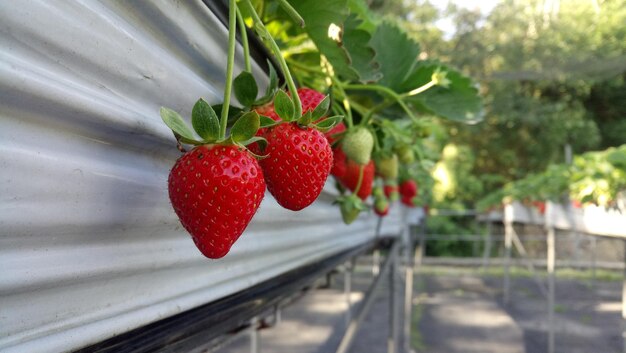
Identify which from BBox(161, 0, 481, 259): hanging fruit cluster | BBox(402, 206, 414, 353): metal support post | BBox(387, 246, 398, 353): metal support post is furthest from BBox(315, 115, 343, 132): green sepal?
BBox(402, 206, 414, 353): metal support post

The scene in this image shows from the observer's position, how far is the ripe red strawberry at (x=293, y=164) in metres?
0.47

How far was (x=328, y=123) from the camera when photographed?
51 cm

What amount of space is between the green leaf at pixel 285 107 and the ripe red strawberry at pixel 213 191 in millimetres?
70

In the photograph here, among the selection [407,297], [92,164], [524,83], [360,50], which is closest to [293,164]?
[92,164]

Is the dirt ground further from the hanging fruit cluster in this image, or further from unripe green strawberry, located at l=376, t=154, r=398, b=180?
the hanging fruit cluster

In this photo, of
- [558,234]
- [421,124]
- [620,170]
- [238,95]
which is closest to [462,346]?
[620,170]

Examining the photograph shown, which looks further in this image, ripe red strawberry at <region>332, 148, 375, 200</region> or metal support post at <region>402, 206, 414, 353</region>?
metal support post at <region>402, 206, 414, 353</region>

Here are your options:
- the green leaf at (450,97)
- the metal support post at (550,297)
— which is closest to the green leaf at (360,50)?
the green leaf at (450,97)

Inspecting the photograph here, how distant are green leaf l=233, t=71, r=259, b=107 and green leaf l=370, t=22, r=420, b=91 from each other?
1.35 feet

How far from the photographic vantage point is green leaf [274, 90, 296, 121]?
1.53 feet

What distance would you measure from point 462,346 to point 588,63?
16.4 feet

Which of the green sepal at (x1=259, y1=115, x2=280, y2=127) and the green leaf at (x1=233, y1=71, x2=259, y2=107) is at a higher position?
the green leaf at (x1=233, y1=71, x2=259, y2=107)

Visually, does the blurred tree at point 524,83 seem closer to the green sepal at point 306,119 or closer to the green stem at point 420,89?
the green stem at point 420,89

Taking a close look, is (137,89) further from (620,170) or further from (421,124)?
(620,170)
